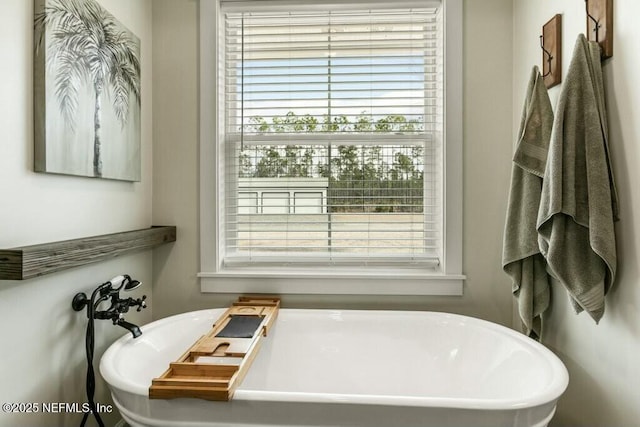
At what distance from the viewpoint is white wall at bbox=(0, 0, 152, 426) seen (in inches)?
42.9

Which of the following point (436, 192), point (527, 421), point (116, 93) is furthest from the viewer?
point (436, 192)

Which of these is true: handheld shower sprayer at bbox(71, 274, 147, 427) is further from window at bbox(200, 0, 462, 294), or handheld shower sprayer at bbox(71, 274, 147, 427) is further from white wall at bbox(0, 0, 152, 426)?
window at bbox(200, 0, 462, 294)

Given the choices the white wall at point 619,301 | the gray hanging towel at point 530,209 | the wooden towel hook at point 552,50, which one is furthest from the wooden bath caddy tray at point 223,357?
the wooden towel hook at point 552,50

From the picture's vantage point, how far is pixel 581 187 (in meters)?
1.20

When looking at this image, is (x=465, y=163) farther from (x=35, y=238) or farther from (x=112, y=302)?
(x=35, y=238)

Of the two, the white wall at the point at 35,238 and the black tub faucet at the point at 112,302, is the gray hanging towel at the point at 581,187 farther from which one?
the white wall at the point at 35,238

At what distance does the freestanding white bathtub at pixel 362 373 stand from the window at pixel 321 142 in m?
0.29

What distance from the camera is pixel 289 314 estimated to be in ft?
5.82

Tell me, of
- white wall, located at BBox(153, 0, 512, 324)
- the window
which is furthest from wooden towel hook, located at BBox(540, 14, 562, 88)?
the window

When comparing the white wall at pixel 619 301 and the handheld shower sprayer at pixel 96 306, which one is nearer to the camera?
the white wall at pixel 619 301

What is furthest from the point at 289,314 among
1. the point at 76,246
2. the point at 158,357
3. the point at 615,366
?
the point at 615,366

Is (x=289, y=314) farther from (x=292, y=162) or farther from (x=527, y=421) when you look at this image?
(x=527, y=421)

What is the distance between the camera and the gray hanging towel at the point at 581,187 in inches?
45.1

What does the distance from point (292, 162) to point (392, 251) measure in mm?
721
